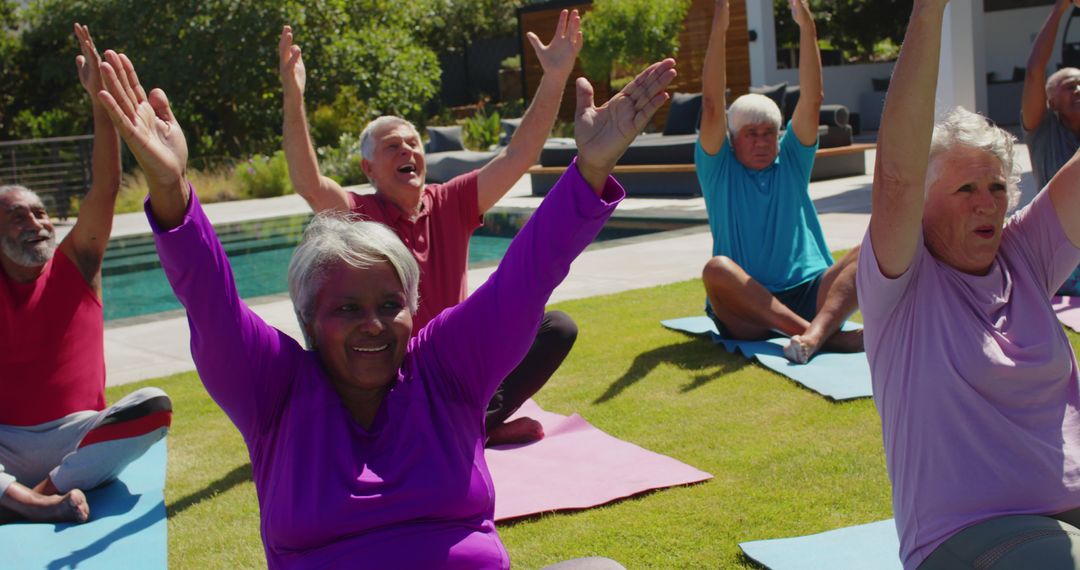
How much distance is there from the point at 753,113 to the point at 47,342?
11.5 ft

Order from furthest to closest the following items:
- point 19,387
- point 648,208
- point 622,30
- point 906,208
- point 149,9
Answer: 1. point 149,9
2. point 622,30
3. point 648,208
4. point 19,387
5. point 906,208

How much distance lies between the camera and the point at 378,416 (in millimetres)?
2229

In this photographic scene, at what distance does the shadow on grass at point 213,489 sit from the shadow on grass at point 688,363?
5.32ft

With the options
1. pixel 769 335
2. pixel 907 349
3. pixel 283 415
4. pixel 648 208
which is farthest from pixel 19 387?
pixel 648 208

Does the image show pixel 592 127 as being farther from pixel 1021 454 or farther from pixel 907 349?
pixel 1021 454

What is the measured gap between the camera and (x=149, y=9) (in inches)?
902

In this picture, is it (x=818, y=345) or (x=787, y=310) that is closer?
(x=818, y=345)

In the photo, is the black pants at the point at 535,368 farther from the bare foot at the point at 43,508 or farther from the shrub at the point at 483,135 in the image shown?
the shrub at the point at 483,135

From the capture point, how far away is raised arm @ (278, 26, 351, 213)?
12.4 ft

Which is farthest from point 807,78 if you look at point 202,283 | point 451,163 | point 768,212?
point 451,163

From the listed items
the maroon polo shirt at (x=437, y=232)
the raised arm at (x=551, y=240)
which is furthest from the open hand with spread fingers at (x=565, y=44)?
the maroon polo shirt at (x=437, y=232)

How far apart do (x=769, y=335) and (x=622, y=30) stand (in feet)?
51.6

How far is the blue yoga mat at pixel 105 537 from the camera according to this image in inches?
142

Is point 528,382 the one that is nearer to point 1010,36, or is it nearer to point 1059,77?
point 1059,77
